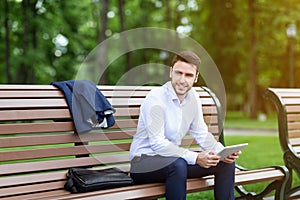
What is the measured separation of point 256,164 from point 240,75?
18.5 m

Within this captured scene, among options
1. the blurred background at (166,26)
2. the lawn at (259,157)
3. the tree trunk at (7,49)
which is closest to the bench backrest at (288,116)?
the lawn at (259,157)

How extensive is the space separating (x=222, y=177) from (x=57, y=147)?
45.0 inches

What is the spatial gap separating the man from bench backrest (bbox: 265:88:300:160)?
3.59 ft

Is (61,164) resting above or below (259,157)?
above

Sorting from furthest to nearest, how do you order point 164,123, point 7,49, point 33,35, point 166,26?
point 166,26
point 33,35
point 7,49
point 164,123

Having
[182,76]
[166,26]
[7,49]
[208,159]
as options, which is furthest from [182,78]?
[166,26]

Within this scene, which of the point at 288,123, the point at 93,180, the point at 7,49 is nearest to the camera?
the point at 93,180

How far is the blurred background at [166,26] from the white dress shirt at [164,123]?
1354cm

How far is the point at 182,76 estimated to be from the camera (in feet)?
11.2

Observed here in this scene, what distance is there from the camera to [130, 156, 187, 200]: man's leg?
309 centimetres

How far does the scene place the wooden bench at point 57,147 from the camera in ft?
10.1

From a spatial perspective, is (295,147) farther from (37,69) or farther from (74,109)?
(37,69)

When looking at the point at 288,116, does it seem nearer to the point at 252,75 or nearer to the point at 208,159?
the point at 208,159

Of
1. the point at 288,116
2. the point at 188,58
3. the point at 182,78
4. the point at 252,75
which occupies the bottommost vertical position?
the point at 252,75
